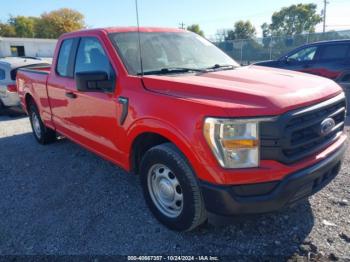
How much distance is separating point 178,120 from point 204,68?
4.04ft

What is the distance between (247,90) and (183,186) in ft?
3.14

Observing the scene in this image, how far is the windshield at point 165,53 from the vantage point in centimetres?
340

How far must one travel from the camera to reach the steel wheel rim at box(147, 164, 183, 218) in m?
2.91

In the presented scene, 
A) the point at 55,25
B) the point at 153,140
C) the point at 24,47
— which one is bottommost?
the point at 153,140

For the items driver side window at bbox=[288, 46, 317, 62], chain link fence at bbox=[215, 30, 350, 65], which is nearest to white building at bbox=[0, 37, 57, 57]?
chain link fence at bbox=[215, 30, 350, 65]

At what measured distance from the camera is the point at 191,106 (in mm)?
2471

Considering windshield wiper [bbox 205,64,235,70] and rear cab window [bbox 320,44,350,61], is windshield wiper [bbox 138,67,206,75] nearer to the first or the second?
windshield wiper [bbox 205,64,235,70]

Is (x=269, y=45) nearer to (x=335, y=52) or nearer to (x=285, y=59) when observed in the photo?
(x=285, y=59)

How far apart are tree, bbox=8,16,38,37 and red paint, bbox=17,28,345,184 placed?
78.3 metres

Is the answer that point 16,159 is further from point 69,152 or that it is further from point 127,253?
point 127,253

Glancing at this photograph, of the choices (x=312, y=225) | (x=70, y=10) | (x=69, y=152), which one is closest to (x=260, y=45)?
(x=69, y=152)

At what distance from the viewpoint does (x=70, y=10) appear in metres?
77.9

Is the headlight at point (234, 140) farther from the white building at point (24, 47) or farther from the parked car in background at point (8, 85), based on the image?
the white building at point (24, 47)

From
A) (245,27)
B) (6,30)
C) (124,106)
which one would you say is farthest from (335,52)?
(6,30)
